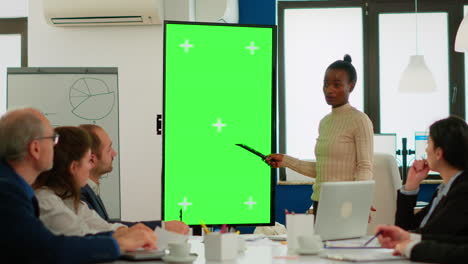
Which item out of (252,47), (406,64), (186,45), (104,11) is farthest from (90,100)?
(406,64)

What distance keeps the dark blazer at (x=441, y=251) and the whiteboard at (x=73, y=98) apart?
279 centimetres

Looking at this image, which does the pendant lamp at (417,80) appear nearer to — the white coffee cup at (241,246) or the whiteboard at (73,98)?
the whiteboard at (73,98)

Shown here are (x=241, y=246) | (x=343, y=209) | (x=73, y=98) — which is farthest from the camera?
(x=73, y=98)

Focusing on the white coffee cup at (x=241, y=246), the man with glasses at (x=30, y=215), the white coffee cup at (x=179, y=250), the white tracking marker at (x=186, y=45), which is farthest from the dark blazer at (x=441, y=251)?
the white tracking marker at (x=186, y=45)

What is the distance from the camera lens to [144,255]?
6.77ft

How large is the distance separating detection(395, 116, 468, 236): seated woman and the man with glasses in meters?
0.99

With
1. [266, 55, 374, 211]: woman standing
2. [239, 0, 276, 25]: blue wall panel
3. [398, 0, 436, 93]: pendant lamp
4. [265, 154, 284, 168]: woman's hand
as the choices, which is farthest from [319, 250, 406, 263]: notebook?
[239, 0, 276, 25]: blue wall panel

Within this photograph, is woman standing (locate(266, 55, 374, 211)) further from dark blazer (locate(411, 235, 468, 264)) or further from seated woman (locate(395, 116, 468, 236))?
dark blazer (locate(411, 235, 468, 264))

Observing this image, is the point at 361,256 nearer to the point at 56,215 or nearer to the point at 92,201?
the point at 56,215

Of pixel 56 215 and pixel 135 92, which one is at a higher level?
pixel 135 92

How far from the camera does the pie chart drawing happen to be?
14.6 feet

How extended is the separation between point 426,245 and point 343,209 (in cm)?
54

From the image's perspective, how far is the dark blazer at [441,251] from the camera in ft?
6.16

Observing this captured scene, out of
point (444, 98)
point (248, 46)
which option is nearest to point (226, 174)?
point (248, 46)
